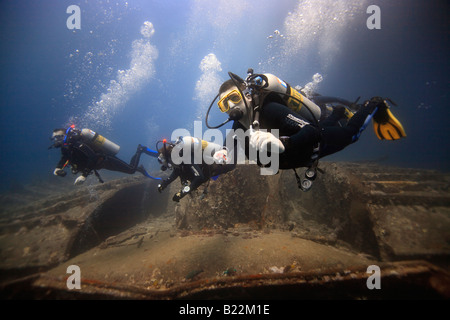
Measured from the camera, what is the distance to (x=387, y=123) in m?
2.86

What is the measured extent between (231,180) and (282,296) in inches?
122

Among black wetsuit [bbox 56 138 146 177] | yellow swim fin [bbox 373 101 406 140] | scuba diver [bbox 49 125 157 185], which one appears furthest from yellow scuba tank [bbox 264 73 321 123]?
black wetsuit [bbox 56 138 146 177]

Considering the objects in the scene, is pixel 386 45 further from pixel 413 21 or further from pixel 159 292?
pixel 159 292

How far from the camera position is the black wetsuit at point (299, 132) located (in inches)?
80.0

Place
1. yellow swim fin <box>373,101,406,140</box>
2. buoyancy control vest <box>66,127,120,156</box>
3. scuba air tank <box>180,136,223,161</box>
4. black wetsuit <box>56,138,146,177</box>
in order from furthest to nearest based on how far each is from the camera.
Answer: buoyancy control vest <box>66,127,120,156</box> < black wetsuit <box>56,138,146,177</box> < scuba air tank <box>180,136,223,161</box> < yellow swim fin <box>373,101,406,140</box>

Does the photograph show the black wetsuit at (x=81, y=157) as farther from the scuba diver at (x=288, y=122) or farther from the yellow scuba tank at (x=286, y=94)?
the yellow scuba tank at (x=286, y=94)

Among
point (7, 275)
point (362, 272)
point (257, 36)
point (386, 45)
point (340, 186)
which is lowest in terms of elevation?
point (7, 275)

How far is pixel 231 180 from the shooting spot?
491cm

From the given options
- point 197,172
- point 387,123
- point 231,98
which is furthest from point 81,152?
point 387,123

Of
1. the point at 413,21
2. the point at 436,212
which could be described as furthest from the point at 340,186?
the point at 413,21

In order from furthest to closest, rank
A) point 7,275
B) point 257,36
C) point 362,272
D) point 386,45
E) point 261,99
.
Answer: point 257,36 → point 386,45 → point 7,275 → point 261,99 → point 362,272

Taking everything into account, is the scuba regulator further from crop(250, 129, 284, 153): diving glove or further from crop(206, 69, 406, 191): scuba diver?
crop(250, 129, 284, 153): diving glove

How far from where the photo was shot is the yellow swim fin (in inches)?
110

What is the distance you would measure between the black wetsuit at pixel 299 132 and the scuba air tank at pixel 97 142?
7.88 meters
